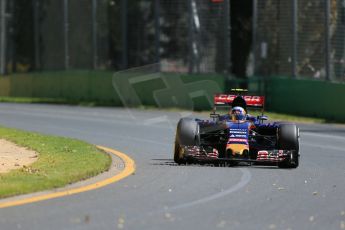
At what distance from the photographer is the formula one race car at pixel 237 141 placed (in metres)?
15.4

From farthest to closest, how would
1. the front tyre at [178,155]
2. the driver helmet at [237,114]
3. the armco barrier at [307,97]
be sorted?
the armco barrier at [307,97] → the driver helmet at [237,114] → the front tyre at [178,155]

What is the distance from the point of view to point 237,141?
15.3 metres

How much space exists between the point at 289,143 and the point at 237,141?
2.79 ft

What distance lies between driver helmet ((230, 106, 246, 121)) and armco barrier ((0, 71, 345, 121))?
13881 mm

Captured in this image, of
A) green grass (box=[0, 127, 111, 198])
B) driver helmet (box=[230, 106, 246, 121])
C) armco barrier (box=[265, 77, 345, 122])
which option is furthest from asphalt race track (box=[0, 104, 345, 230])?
armco barrier (box=[265, 77, 345, 122])

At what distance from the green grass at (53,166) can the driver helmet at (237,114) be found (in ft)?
7.16

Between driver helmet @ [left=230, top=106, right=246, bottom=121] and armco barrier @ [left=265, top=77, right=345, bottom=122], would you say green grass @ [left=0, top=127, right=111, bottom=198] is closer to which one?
driver helmet @ [left=230, top=106, right=246, bottom=121]

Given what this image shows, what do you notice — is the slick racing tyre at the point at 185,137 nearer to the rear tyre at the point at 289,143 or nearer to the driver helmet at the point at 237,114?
the driver helmet at the point at 237,114

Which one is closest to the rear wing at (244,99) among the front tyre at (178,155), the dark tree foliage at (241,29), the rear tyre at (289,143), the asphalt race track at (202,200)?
the asphalt race track at (202,200)

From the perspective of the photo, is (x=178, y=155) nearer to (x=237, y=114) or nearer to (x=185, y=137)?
(x=185, y=137)

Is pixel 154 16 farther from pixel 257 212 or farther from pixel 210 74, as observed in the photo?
pixel 257 212

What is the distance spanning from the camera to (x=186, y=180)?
13.3m

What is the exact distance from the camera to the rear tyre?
50.6 ft

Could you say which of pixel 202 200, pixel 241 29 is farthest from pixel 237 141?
pixel 241 29
